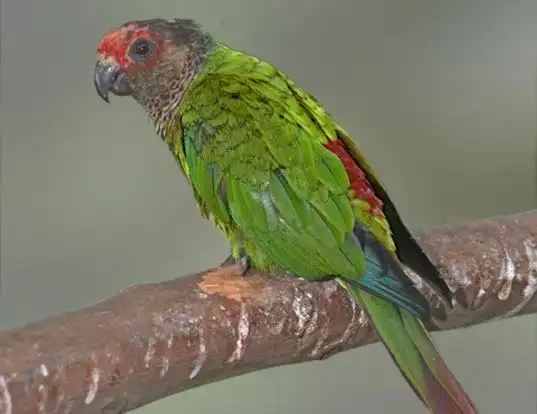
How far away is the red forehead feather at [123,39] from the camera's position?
60.2 inches

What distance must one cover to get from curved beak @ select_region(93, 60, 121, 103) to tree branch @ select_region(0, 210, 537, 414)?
16.2 inches

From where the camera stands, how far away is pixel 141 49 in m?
1.54

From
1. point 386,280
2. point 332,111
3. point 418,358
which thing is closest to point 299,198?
point 386,280

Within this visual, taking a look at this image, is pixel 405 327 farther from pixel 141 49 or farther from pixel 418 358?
pixel 141 49

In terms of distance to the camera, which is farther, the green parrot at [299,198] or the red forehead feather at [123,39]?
the red forehead feather at [123,39]

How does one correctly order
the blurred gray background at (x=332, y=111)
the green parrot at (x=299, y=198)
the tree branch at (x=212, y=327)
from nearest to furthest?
the tree branch at (x=212, y=327)
the green parrot at (x=299, y=198)
the blurred gray background at (x=332, y=111)

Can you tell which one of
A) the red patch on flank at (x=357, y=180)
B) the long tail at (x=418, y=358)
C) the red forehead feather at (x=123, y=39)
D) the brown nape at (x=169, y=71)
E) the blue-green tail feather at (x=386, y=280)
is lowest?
the long tail at (x=418, y=358)

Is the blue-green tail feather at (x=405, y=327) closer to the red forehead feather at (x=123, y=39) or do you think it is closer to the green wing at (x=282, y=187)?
the green wing at (x=282, y=187)

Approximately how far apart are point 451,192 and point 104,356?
1635 mm

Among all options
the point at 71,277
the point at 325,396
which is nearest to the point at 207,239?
the point at 71,277

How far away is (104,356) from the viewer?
46.6 inches

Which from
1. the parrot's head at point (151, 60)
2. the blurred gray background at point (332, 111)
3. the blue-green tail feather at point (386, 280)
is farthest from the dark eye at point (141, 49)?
the blurred gray background at point (332, 111)

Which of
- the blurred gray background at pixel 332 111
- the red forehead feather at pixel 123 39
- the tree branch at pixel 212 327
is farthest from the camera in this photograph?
the blurred gray background at pixel 332 111

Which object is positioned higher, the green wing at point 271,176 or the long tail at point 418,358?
the green wing at point 271,176
